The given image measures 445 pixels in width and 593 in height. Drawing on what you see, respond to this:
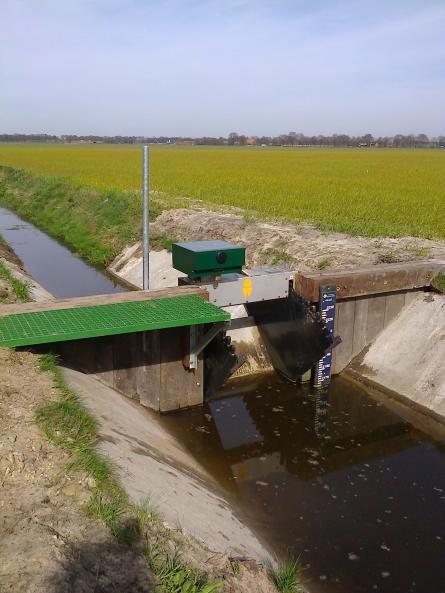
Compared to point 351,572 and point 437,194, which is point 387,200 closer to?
point 437,194

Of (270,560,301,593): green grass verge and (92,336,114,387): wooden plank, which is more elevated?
(92,336,114,387): wooden plank

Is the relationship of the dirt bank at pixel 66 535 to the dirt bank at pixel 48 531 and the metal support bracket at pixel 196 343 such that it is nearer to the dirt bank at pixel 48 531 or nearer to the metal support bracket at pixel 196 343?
the dirt bank at pixel 48 531

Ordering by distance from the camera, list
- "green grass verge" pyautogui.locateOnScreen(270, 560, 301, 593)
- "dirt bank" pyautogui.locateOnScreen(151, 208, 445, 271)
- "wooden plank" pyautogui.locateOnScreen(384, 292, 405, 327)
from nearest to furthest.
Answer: "green grass verge" pyautogui.locateOnScreen(270, 560, 301, 593), "wooden plank" pyautogui.locateOnScreen(384, 292, 405, 327), "dirt bank" pyautogui.locateOnScreen(151, 208, 445, 271)

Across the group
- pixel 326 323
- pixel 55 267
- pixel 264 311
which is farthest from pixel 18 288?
pixel 55 267

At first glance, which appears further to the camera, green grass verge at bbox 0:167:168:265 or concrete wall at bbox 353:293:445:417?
green grass verge at bbox 0:167:168:265

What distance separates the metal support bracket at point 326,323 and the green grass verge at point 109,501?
15.2 ft

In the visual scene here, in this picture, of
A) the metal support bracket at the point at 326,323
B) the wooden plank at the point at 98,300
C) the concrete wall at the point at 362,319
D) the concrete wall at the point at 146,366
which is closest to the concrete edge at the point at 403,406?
the concrete wall at the point at 362,319

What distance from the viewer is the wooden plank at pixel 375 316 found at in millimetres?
9766

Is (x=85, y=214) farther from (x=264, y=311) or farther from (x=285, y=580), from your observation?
(x=285, y=580)

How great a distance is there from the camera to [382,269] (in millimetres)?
9500

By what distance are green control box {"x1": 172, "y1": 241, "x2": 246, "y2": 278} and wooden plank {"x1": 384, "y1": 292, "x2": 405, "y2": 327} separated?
345cm

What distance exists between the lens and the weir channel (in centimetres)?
536

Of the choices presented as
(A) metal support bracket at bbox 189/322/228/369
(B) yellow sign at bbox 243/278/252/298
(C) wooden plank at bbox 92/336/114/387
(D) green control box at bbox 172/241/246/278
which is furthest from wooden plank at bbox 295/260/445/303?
(C) wooden plank at bbox 92/336/114/387

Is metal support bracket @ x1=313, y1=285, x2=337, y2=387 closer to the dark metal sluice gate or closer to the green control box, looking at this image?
the dark metal sluice gate
